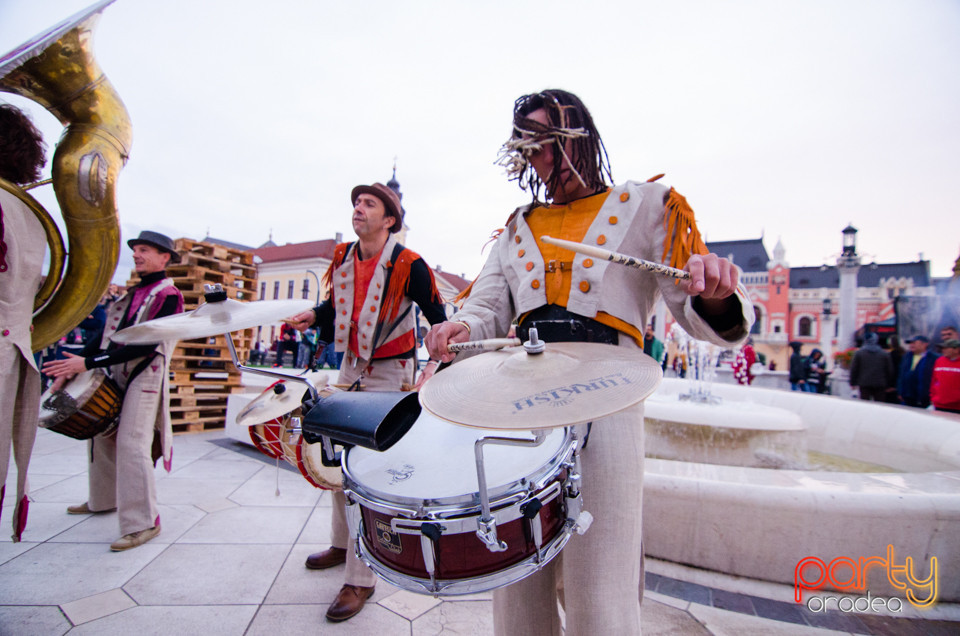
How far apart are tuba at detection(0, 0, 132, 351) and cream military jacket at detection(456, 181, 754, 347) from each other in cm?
210

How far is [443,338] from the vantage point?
1296 mm

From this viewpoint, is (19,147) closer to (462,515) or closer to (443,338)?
(443,338)

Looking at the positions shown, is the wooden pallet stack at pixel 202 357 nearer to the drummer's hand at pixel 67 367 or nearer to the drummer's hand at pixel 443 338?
the drummer's hand at pixel 67 367

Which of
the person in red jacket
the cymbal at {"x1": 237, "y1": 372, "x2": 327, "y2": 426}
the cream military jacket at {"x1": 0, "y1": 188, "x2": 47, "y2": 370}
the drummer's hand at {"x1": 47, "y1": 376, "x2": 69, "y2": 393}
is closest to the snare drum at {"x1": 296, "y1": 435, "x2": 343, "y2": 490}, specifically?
the cymbal at {"x1": 237, "y1": 372, "x2": 327, "y2": 426}

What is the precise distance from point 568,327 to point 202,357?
611 cm

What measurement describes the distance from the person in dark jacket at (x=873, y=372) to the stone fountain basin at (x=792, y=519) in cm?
611

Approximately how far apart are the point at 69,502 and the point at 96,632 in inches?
81.5

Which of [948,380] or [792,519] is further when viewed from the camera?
[948,380]

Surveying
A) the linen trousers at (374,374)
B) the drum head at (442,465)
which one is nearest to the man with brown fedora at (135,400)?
the linen trousers at (374,374)

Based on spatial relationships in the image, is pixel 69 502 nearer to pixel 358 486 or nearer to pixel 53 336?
pixel 53 336

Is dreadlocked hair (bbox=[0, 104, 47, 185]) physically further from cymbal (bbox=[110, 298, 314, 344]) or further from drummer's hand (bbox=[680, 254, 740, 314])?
drummer's hand (bbox=[680, 254, 740, 314])

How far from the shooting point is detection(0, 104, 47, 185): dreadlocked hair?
81.4 inches

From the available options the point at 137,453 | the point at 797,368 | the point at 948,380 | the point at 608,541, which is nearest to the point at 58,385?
the point at 137,453

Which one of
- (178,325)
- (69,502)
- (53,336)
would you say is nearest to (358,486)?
(178,325)
